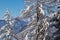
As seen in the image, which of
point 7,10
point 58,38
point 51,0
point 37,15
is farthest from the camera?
point 7,10

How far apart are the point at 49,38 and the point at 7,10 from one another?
574 inches

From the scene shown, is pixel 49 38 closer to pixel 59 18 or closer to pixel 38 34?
pixel 59 18

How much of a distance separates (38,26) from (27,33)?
120 centimetres

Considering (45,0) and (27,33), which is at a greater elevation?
(45,0)

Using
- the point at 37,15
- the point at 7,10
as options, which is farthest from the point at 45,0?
the point at 7,10

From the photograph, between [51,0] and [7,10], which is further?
[7,10]

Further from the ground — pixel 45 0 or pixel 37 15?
pixel 45 0

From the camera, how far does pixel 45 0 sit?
19469mm

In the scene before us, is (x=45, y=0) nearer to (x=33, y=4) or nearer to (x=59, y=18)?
(x=33, y=4)

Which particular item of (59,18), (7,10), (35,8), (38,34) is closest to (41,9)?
(35,8)

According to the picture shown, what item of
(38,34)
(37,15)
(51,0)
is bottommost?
(38,34)

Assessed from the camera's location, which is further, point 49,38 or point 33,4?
point 33,4

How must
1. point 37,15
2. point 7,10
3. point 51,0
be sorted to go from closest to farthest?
point 51,0 → point 37,15 → point 7,10

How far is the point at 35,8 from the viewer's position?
2045 cm
